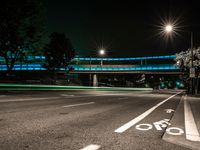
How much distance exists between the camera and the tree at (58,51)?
49.5 metres

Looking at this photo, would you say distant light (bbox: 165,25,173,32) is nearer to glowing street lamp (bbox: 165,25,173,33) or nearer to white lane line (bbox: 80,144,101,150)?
glowing street lamp (bbox: 165,25,173,33)

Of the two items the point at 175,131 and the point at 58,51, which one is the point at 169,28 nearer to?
the point at 175,131

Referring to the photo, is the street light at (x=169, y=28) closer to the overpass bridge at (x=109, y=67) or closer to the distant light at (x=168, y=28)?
the distant light at (x=168, y=28)

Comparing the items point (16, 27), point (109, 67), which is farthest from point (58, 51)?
point (109, 67)

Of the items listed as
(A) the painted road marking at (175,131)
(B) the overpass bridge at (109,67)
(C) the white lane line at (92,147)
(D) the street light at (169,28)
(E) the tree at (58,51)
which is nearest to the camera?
(C) the white lane line at (92,147)

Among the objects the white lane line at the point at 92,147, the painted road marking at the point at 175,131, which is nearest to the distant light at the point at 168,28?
the painted road marking at the point at 175,131

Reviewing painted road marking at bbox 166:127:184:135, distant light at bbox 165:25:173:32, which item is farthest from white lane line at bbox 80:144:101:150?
distant light at bbox 165:25:173:32

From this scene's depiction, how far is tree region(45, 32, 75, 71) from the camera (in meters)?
49.5

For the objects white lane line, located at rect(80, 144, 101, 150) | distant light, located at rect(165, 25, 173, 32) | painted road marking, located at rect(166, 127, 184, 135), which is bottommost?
painted road marking, located at rect(166, 127, 184, 135)

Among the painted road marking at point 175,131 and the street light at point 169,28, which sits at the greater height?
the street light at point 169,28

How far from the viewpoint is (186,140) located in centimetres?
385

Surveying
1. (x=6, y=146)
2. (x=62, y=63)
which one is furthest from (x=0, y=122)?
(x=62, y=63)

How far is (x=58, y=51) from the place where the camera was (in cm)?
4950

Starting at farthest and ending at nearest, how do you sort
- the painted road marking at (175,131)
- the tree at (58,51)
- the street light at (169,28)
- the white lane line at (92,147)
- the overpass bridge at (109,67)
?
1. the overpass bridge at (109,67)
2. the tree at (58,51)
3. the street light at (169,28)
4. the painted road marking at (175,131)
5. the white lane line at (92,147)
